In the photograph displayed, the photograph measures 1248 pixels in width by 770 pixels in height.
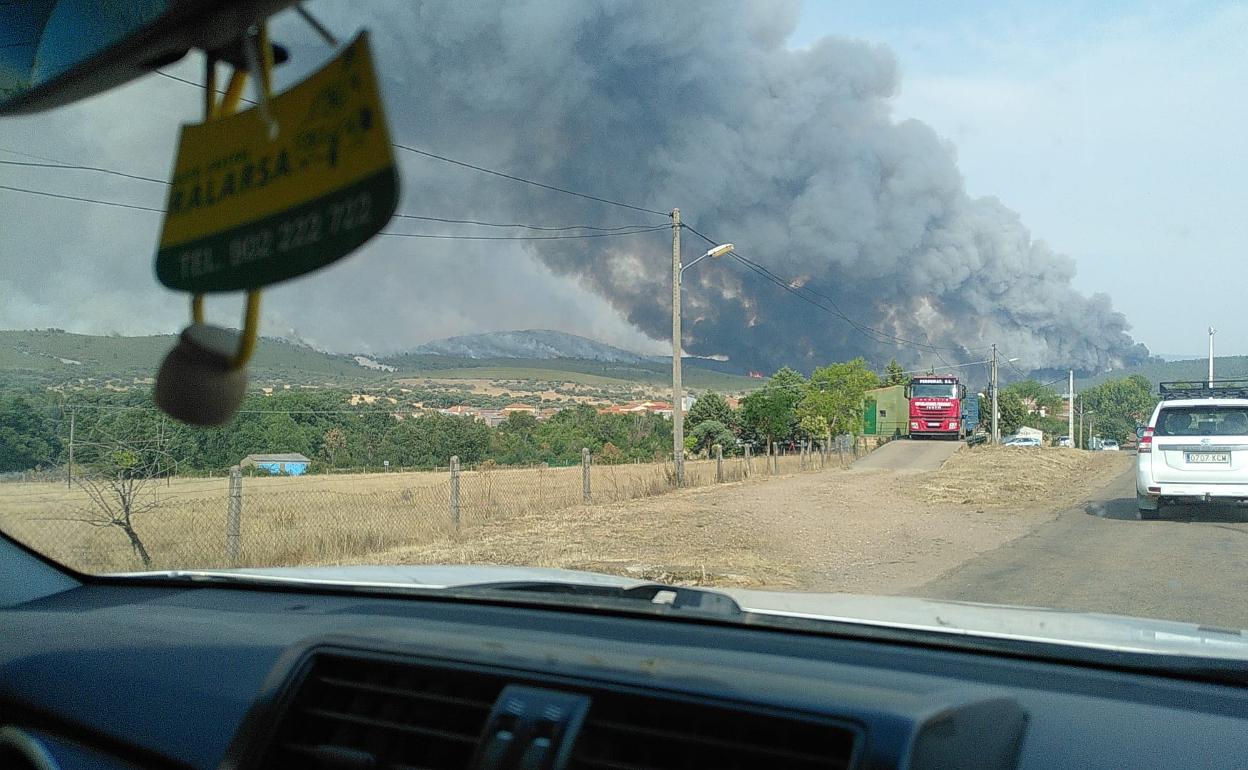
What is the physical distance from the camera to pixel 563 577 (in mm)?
3305

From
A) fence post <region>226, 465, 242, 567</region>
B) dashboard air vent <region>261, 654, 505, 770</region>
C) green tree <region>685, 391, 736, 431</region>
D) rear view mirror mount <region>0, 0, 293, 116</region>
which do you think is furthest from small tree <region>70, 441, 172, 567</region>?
green tree <region>685, 391, 736, 431</region>

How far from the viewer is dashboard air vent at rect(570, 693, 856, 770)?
5.34ft

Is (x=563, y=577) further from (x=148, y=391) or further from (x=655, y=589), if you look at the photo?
(x=148, y=391)

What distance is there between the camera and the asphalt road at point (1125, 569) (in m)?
5.60

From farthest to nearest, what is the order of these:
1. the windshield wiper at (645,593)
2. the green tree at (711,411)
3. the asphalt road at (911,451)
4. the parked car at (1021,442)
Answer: the green tree at (711,411)
the parked car at (1021,442)
the asphalt road at (911,451)
the windshield wiper at (645,593)

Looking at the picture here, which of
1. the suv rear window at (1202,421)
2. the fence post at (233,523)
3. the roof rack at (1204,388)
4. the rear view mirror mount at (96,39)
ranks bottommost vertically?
the fence post at (233,523)

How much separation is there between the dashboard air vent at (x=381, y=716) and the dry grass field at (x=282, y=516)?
2.08 m

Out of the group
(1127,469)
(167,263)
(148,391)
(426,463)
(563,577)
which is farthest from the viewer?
(1127,469)

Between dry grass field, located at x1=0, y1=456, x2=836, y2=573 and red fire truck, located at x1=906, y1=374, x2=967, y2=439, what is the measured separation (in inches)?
1346

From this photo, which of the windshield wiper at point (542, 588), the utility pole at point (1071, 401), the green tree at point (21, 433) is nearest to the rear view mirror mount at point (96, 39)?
the windshield wiper at point (542, 588)

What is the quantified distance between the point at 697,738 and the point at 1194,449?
29.4ft

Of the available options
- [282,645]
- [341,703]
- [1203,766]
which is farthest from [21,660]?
[1203,766]

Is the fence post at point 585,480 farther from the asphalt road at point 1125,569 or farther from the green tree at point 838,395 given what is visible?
the green tree at point 838,395

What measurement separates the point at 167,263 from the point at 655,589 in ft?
5.72
